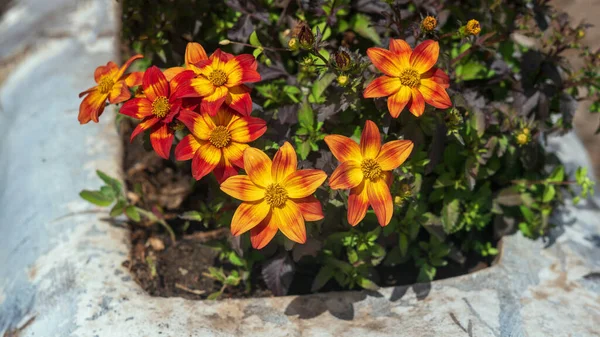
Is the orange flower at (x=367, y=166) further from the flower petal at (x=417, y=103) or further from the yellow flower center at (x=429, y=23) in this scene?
the yellow flower center at (x=429, y=23)

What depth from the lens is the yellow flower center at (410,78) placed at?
1.69 m

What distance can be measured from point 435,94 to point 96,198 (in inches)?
51.6

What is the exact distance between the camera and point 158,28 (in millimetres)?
2205

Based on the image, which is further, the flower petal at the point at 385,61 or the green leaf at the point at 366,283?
the green leaf at the point at 366,283

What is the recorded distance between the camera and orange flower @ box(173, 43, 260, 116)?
65.9 inches

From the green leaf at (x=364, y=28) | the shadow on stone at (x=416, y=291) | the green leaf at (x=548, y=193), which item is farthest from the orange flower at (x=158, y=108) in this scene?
the green leaf at (x=548, y=193)

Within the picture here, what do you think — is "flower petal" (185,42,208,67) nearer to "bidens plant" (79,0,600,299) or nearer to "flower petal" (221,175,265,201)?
"bidens plant" (79,0,600,299)

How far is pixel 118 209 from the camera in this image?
89.7 inches

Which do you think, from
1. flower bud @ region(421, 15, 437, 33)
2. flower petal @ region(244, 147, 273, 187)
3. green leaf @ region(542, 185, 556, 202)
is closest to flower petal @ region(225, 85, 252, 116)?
flower petal @ region(244, 147, 273, 187)

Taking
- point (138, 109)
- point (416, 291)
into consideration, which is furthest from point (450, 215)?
point (138, 109)

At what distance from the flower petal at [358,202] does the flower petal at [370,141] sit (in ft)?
0.27

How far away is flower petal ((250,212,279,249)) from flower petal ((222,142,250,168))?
18 centimetres

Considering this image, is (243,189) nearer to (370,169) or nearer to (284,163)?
(284,163)

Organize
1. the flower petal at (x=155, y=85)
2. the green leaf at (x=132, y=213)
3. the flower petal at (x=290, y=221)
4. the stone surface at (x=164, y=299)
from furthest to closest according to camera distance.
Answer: the green leaf at (x=132, y=213), the stone surface at (x=164, y=299), the flower petal at (x=155, y=85), the flower petal at (x=290, y=221)
